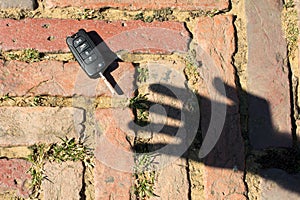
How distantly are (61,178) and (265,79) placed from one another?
2.71ft

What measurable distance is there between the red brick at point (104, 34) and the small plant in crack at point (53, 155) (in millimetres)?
336

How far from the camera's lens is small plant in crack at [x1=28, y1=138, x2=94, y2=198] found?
5.95ft

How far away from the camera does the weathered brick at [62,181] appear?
1.81 m

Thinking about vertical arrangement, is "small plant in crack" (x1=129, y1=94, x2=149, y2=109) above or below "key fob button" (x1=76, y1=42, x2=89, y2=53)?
below

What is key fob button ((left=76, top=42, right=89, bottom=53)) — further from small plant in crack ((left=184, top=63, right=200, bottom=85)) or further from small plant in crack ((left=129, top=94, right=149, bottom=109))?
small plant in crack ((left=184, top=63, right=200, bottom=85))

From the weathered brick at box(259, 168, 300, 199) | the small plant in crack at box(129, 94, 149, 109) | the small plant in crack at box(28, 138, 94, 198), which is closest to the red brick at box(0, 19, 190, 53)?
the small plant in crack at box(129, 94, 149, 109)

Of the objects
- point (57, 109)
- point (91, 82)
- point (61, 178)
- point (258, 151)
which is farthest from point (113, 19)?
point (258, 151)

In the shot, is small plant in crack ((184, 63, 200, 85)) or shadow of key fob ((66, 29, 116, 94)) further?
small plant in crack ((184, 63, 200, 85))

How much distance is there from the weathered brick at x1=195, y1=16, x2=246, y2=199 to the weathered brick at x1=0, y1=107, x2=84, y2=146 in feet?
1.57

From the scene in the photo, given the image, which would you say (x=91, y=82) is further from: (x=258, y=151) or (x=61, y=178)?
(x=258, y=151)

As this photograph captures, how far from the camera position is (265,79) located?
1.97 m

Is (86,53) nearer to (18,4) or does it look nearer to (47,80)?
(47,80)

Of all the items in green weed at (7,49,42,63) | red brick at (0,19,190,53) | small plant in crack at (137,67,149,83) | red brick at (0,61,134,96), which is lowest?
red brick at (0,61,134,96)

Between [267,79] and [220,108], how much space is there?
215mm
